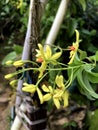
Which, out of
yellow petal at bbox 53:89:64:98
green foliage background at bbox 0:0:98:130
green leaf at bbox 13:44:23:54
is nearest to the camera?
yellow petal at bbox 53:89:64:98

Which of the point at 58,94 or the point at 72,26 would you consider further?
the point at 72,26

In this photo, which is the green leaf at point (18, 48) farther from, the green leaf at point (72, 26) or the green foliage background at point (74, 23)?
the green leaf at point (72, 26)

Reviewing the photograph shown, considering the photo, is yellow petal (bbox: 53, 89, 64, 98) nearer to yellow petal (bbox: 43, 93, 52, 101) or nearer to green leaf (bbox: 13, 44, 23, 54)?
yellow petal (bbox: 43, 93, 52, 101)

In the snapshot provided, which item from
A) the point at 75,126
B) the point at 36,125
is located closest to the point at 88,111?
the point at 75,126

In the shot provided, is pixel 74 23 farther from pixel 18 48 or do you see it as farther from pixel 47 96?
pixel 47 96

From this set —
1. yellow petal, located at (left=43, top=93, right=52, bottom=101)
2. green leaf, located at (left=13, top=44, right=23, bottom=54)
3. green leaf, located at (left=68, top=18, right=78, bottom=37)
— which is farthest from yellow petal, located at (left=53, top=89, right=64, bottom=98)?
green leaf, located at (left=68, top=18, right=78, bottom=37)

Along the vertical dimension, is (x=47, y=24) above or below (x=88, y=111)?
above

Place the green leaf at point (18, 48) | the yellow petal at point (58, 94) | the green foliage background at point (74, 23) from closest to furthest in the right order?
the yellow petal at point (58, 94) < the green leaf at point (18, 48) < the green foliage background at point (74, 23)

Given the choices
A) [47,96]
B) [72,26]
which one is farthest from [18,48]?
[47,96]

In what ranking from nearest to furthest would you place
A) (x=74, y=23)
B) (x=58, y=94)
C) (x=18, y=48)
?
(x=58, y=94)
(x=18, y=48)
(x=74, y=23)

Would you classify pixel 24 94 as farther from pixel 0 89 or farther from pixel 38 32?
pixel 0 89

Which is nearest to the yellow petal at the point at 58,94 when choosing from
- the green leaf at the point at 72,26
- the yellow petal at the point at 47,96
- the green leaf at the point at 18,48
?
the yellow petal at the point at 47,96
